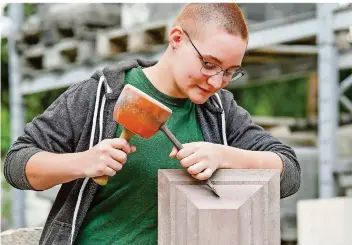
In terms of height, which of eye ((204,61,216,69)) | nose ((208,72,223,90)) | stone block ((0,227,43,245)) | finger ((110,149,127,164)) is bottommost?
stone block ((0,227,43,245))

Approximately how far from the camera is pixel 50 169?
1.70m

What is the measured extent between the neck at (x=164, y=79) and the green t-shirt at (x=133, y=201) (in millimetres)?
15

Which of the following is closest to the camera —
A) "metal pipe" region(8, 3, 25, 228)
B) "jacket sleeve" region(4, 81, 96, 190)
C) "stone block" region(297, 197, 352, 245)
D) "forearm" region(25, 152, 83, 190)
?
"forearm" region(25, 152, 83, 190)

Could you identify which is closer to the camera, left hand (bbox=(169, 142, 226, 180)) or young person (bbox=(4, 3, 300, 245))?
left hand (bbox=(169, 142, 226, 180))

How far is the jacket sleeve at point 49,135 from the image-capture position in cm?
178

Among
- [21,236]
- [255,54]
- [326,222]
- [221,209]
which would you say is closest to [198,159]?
[221,209]

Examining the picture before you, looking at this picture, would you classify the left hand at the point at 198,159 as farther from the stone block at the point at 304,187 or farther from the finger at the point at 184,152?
the stone block at the point at 304,187

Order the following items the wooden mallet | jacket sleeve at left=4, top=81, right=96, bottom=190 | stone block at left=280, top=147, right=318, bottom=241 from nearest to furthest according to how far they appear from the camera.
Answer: the wooden mallet < jacket sleeve at left=4, top=81, right=96, bottom=190 < stone block at left=280, top=147, right=318, bottom=241

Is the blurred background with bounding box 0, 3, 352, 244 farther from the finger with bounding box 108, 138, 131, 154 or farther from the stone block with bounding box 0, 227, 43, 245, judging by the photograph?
the finger with bounding box 108, 138, 131, 154

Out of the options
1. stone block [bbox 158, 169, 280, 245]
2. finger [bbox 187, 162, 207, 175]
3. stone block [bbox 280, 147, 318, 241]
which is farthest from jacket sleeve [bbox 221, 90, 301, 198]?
stone block [bbox 280, 147, 318, 241]

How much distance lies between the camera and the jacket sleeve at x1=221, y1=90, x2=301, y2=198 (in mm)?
1819

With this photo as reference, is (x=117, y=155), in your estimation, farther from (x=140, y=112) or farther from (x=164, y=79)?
(x=164, y=79)

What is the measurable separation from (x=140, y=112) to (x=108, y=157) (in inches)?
5.3

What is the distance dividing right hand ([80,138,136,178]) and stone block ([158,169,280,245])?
0.10 meters
